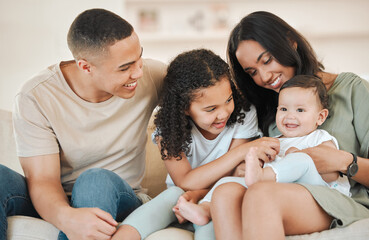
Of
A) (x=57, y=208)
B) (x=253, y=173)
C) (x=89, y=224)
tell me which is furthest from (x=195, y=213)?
(x=57, y=208)

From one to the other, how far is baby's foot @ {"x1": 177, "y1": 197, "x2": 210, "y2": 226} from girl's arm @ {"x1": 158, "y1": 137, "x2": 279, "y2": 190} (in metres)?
0.19

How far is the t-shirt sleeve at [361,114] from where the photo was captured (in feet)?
5.08

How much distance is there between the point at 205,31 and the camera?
4.19 meters

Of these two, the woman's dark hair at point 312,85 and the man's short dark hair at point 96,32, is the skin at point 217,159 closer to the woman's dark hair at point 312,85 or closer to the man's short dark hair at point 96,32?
the woman's dark hair at point 312,85

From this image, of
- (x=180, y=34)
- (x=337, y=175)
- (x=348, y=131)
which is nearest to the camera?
(x=337, y=175)

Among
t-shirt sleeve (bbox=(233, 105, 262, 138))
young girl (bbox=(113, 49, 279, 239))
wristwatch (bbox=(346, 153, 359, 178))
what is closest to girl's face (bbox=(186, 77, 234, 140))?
young girl (bbox=(113, 49, 279, 239))

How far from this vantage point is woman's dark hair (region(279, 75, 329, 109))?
1548 mm

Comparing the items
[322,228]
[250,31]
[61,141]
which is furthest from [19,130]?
[322,228]

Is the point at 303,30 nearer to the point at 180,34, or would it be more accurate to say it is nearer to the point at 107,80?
the point at 180,34

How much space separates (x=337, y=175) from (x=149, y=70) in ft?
2.97

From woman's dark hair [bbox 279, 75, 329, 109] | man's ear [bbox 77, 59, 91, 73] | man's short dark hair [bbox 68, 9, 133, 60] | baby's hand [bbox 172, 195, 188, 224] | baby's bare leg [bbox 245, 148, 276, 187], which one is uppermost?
man's short dark hair [bbox 68, 9, 133, 60]

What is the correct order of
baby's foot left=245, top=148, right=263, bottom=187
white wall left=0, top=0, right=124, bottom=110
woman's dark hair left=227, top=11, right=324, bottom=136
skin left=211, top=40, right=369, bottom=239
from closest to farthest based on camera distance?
skin left=211, top=40, right=369, bottom=239 → baby's foot left=245, top=148, right=263, bottom=187 → woman's dark hair left=227, top=11, right=324, bottom=136 → white wall left=0, top=0, right=124, bottom=110

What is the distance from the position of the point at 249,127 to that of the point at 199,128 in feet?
0.71

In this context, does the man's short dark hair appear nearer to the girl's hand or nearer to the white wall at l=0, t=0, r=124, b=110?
the girl's hand
